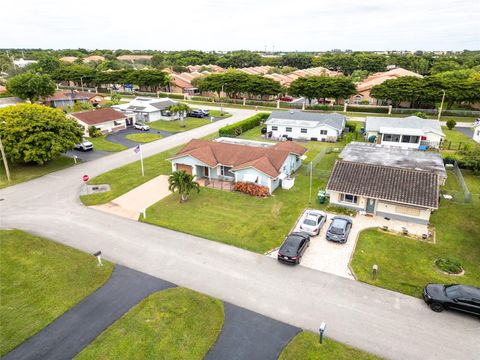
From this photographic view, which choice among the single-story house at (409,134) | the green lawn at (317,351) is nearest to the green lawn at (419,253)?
the green lawn at (317,351)

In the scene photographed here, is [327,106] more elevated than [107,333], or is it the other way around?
[327,106]

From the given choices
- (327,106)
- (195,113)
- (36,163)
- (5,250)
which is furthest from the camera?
(327,106)

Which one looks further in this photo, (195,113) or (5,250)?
(195,113)

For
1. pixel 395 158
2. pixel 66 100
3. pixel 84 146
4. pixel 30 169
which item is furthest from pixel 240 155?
pixel 66 100

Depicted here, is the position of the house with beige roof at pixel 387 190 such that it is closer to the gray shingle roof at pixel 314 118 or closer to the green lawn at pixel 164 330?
the green lawn at pixel 164 330

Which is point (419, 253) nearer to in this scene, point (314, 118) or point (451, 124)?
point (314, 118)

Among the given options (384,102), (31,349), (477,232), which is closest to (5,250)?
(31,349)

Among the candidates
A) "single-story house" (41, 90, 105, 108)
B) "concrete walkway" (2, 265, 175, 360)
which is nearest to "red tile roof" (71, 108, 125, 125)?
"single-story house" (41, 90, 105, 108)

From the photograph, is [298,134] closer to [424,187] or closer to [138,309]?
[424,187]
